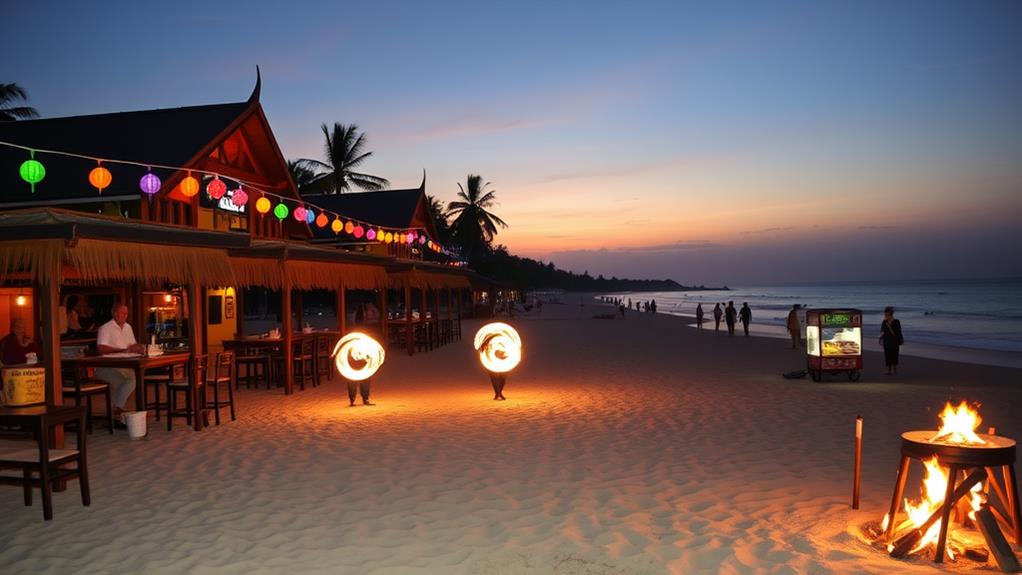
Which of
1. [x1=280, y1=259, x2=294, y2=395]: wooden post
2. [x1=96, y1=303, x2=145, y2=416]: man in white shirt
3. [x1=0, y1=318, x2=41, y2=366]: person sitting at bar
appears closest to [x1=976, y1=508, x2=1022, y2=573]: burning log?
[x1=96, y1=303, x2=145, y2=416]: man in white shirt

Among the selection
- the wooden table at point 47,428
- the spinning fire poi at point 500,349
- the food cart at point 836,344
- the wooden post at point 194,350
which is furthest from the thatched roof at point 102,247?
the food cart at point 836,344

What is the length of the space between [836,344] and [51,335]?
43.2ft

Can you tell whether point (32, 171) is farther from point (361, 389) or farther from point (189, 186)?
point (361, 389)

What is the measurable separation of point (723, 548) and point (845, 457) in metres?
3.35

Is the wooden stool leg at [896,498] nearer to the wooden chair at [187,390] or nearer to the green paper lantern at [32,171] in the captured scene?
the wooden chair at [187,390]

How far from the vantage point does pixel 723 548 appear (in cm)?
490

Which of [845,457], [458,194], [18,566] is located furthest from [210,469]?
[458,194]

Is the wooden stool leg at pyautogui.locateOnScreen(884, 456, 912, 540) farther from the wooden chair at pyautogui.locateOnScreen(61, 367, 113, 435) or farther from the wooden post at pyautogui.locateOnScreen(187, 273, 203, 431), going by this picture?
the wooden chair at pyautogui.locateOnScreen(61, 367, 113, 435)

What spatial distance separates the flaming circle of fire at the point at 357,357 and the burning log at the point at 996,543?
26.6 feet

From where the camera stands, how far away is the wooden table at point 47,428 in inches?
220

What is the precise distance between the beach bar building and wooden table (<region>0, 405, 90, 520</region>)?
1.04 meters

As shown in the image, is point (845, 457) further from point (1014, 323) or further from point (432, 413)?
point (1014, 323)

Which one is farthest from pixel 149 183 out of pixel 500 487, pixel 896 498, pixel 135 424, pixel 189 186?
pixel 896 498

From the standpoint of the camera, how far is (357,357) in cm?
1082
